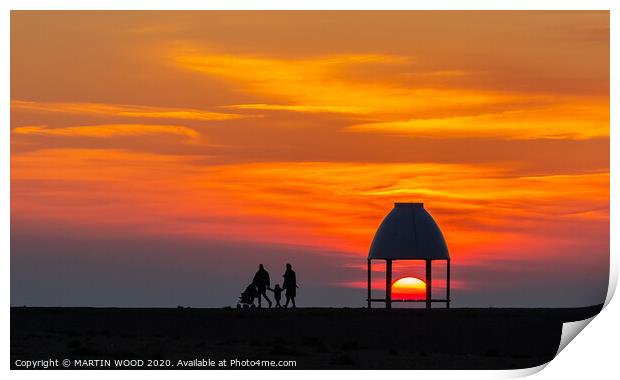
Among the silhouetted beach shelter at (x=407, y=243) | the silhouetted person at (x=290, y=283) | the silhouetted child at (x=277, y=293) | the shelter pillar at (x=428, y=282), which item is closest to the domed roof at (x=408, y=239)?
the silhouetted beach shelter at (x=407, y=243)

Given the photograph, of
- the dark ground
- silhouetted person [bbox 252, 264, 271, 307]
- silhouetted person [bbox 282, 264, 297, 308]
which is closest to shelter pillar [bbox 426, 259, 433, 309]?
the dark ground

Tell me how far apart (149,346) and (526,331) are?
21.2ft

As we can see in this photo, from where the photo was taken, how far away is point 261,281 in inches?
1243

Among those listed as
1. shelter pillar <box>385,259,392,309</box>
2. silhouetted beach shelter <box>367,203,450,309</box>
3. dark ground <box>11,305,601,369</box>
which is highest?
silhouetted beach shelter <box>367,203,450,309</box>

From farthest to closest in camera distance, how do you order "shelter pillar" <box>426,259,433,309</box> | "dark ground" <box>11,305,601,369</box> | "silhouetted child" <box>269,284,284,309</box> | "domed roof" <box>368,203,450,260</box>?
"shelter pillar" <box>426,259,433,309</box> < "domed roof" <box>368,203,450,260</box> < "silhouetted child" <box>269,284,284,309</box> < "dark ground" <box>11,305,601,369</box>

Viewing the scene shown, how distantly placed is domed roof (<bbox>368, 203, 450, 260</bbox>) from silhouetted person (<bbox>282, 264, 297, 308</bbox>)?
3.33m

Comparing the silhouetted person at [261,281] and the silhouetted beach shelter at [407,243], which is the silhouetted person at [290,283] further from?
the silhouetted beach shelter at [407,243]

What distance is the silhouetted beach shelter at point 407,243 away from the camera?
35.9 meters

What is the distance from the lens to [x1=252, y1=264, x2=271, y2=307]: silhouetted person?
30.4 meters

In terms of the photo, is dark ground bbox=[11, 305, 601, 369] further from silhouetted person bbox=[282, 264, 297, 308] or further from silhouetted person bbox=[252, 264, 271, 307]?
silhouetted person bbox=[282, 264, 297, 308]
